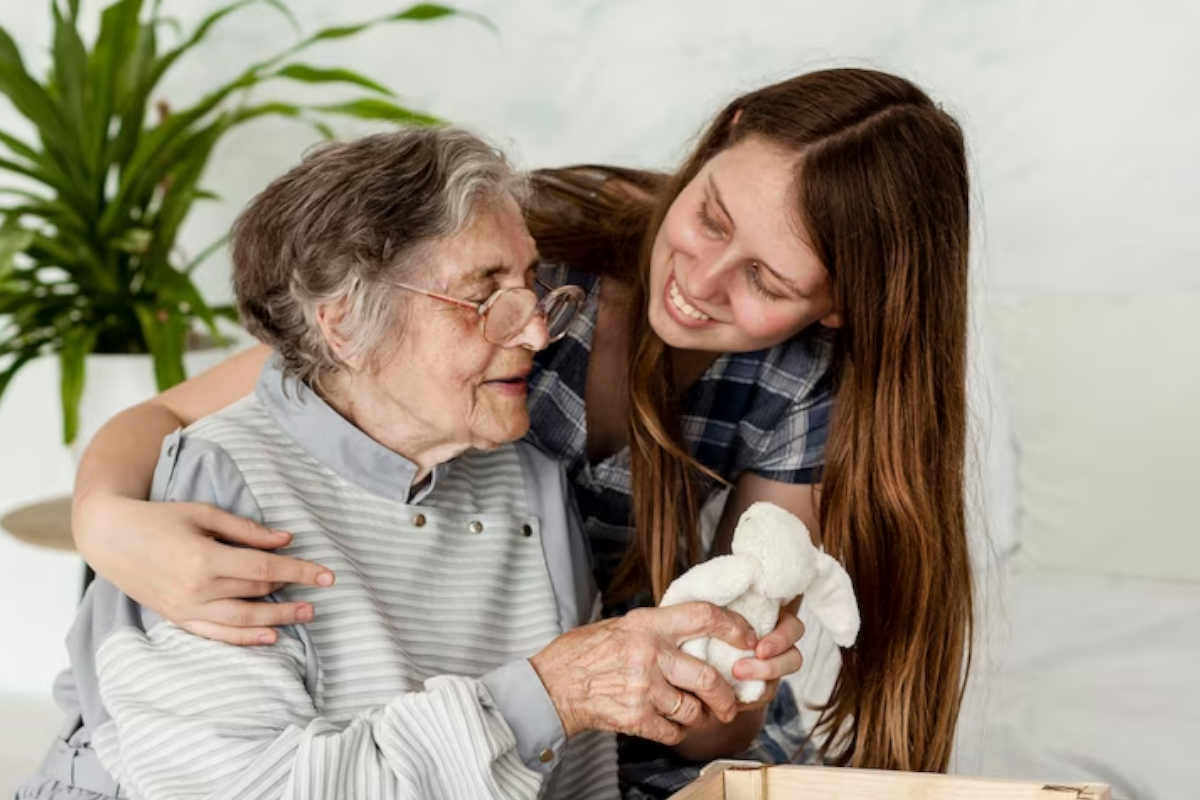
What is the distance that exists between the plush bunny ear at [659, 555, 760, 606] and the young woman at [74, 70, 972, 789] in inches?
16.6

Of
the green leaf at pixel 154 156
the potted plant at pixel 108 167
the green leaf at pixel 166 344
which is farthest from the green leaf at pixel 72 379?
the green leaf at pixel 154 156

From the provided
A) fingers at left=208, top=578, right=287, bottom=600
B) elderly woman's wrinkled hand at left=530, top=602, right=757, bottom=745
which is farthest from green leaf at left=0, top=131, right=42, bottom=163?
elderly woman's wrinkled hand at left=530, top=602, right=757, bottom=745

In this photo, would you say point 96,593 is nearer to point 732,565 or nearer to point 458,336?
point 458,336

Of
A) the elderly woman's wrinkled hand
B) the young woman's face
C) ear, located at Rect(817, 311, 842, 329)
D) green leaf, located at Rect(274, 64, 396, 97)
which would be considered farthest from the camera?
green leaf, located at Rect(274, 64, 396, 97)

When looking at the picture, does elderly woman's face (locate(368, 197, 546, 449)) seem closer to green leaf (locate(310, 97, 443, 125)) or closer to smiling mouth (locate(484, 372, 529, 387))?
smiling mouth (locate(484, 372, 529, 387))

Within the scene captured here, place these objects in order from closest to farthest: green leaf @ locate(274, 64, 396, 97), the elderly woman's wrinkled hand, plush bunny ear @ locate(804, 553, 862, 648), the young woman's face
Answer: the elderly woman's wrinkled hand → plush bunny ear @ locate(804, 553, 862, 648) → the young woman's face → green leaf @ locate(274, 64, 396, 97)

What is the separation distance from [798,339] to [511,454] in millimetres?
427

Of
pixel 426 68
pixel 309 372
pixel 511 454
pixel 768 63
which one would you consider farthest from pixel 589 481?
pixel 426 68

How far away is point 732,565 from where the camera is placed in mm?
1453

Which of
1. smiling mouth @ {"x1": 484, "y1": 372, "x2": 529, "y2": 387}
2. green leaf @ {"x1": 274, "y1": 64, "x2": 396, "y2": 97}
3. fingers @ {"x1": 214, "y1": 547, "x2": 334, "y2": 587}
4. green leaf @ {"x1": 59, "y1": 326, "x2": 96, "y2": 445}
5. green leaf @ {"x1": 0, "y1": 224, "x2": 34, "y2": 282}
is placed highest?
green leaf @ {"x1": 274, "y1": 64, "x2": 396, "y2": 97}

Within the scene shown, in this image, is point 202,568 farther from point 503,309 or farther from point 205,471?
point 503,309

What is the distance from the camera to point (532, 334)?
5.40 ft

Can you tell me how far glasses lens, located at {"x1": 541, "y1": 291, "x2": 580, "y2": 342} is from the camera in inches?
67.7

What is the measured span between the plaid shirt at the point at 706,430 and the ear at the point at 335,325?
15.4 inches
